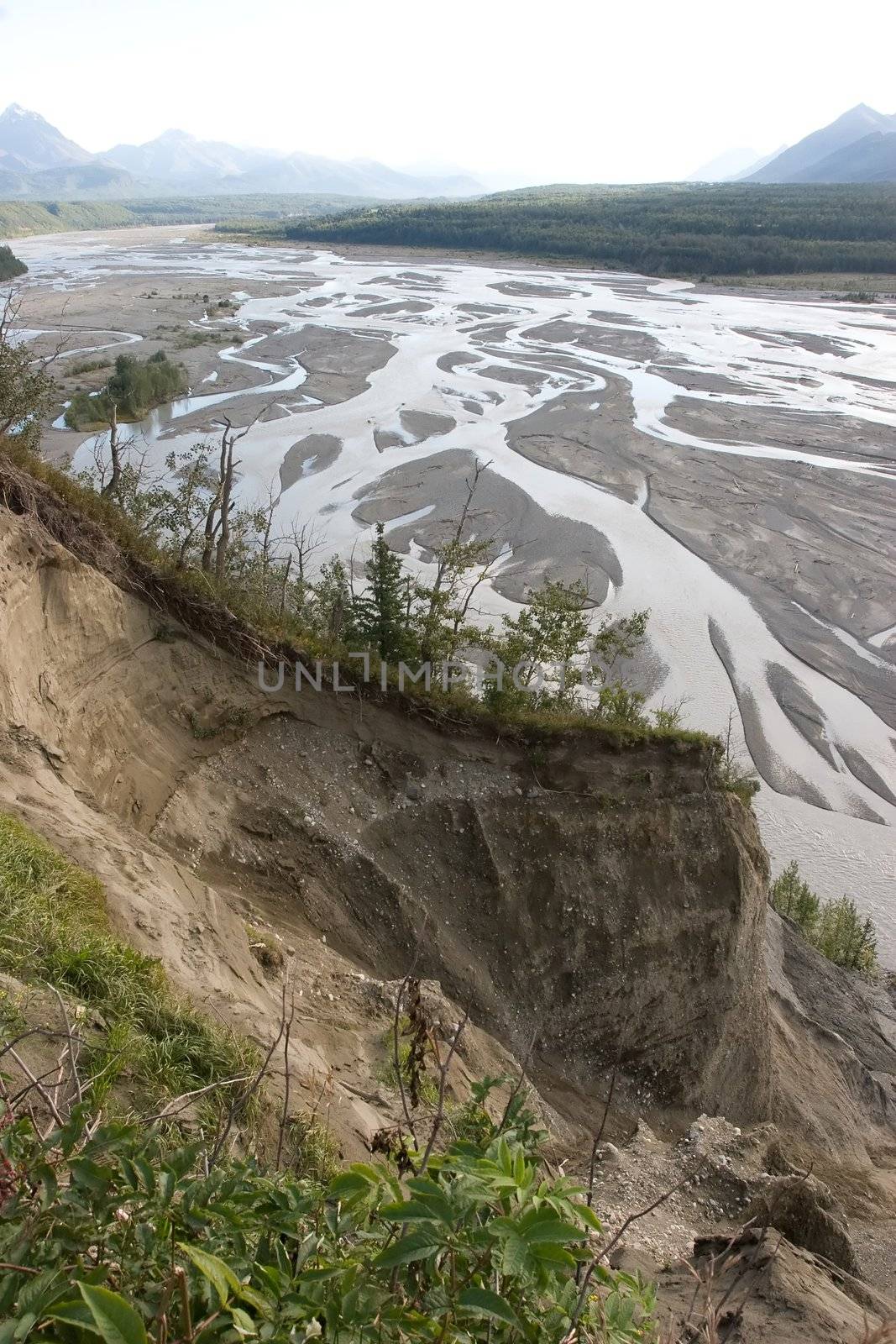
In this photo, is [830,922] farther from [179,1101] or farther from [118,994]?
[179,1101]

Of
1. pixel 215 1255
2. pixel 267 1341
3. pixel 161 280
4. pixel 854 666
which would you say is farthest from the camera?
pixel 161 280

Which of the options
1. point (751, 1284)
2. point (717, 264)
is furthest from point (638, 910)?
point (717, 264)

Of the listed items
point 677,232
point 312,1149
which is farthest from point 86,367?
point 677,232

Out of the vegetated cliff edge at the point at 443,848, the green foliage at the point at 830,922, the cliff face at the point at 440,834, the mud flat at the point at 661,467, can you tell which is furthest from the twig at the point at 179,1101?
the mud flat at the point at 661,467

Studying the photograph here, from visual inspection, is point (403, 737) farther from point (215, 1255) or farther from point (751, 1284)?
point (215, 1255)

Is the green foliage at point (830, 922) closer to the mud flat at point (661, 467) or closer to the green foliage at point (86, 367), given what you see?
the mud flat at point (661, 467)

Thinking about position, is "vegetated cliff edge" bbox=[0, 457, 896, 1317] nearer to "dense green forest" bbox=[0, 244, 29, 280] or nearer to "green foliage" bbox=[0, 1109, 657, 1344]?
"green foliage" bbox=[0, 1109, 657, 1344]
